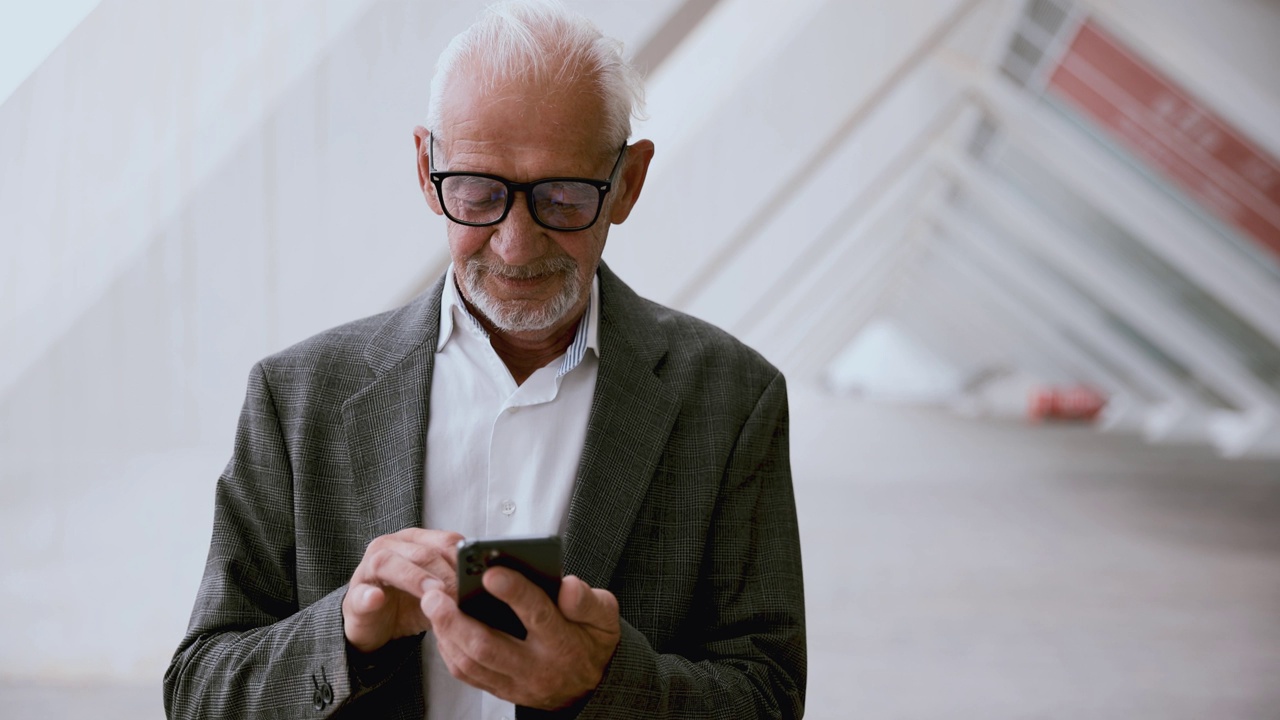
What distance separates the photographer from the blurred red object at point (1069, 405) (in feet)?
99.1

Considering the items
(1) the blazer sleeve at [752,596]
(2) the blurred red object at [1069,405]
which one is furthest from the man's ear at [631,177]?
(2) the blurred red object at [1069,405]

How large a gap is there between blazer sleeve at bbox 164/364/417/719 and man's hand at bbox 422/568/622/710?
0.26 meters

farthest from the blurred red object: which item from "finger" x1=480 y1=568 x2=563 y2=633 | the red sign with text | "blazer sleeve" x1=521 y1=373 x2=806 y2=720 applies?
"finger" x1=480 y1=568 x2=563 y2=633

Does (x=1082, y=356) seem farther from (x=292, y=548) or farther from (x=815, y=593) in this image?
(x=292, y=548)

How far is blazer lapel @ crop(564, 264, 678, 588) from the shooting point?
73.0 inches

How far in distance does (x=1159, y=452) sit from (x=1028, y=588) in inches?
462

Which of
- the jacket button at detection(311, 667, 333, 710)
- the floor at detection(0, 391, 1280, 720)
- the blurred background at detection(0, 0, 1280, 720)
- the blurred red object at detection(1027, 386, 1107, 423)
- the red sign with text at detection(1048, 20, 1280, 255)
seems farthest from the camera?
the blurred red object at detection(1027, 386, 1107, 423)

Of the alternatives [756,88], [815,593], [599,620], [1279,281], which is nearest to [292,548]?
[599,620]

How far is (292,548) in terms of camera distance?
6.18 ft

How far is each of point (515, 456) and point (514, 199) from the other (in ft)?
1.34

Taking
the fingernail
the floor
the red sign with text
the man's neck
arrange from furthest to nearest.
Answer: the red sign with text
the floor
the man's neck
the fingernail

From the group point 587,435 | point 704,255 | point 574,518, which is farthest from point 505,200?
point 704,255

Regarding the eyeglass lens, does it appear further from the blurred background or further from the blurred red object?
the blurred red object

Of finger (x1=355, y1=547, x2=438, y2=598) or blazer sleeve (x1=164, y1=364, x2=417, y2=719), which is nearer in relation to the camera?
finger (x1=355, y1=547, x2=438, y2=598)
